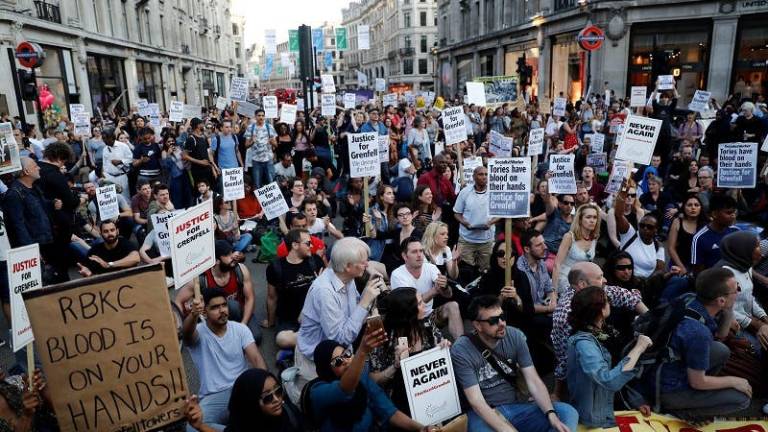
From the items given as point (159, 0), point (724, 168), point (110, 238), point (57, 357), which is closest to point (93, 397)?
point (57, 357)

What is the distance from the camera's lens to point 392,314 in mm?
3836

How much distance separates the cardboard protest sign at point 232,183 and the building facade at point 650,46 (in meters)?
15.7

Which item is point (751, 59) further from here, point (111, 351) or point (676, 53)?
point (111, 351)

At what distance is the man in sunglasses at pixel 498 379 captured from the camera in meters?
3.54

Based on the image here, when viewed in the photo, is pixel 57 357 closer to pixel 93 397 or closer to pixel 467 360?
pixel 93 397

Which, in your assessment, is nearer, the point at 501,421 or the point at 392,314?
the point at 501,421

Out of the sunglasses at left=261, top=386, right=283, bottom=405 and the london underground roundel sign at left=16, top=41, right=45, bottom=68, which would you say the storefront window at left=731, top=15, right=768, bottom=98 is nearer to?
the sunglasses at left=261, top=386, right=283, bottom=405

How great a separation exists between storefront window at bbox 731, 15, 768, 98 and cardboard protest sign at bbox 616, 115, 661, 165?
18.5 metres


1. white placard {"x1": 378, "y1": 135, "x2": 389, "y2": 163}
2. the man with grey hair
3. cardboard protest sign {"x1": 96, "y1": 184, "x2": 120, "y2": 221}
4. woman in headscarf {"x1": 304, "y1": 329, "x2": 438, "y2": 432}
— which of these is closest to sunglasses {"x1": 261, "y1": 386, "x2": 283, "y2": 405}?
woman in headscarf {"x1": 304, "y1": 329, "x2": 438, "y2": 432}

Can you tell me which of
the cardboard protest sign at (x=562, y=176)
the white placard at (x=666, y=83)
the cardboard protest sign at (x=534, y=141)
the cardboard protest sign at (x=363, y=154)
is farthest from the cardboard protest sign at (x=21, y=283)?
the white placard at (x=666, y=83)

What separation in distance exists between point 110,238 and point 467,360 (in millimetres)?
4613

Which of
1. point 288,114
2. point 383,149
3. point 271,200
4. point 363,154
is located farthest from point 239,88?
point 363,154

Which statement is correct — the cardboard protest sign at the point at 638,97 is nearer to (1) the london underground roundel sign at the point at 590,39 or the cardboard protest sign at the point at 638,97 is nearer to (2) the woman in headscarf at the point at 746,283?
(1) the london underground roundel sign at the point at 590,39

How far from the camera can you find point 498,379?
372 centimetres
